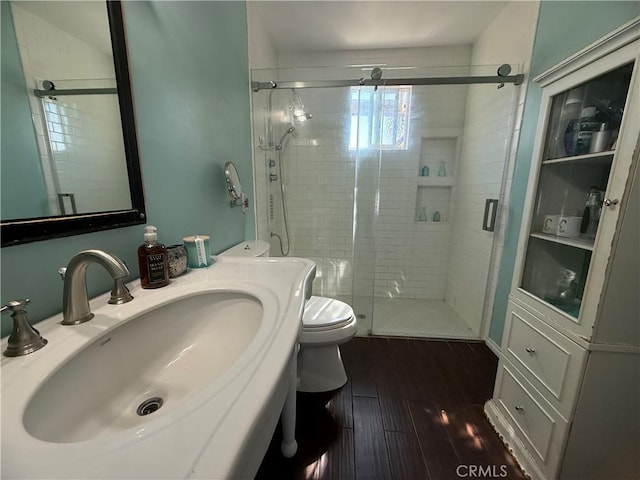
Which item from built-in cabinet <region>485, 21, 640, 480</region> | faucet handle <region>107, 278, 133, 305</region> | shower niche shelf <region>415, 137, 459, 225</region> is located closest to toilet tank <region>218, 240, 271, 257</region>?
faucet handle <region>107, 278, 133, 305</region>

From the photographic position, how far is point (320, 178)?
255cm

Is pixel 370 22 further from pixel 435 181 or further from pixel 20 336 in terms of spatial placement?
pixel 20 336

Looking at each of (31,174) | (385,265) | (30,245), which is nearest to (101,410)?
(30,245)

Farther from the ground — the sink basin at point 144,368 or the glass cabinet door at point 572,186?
the glass cabinet door at point 572,186

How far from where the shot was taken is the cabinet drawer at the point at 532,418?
0.94 metres

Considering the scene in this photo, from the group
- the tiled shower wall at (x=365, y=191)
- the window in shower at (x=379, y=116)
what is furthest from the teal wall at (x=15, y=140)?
the window in shower at (x=379, y=116)

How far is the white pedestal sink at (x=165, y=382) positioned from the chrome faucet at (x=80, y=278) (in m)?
0.03

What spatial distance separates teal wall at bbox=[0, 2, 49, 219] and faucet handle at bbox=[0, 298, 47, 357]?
0.66 feet

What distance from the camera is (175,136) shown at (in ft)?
3.26

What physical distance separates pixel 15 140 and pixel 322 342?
49.2 inches

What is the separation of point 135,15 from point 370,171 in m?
1.82

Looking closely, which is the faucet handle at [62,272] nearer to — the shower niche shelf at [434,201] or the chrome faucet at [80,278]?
the chrome faucet at [80,278]

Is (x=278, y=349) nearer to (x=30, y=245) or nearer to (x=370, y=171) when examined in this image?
(x=30, y=245)

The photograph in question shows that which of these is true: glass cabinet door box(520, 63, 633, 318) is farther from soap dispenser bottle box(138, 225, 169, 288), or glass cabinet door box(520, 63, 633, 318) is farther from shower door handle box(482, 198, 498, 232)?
soap dispenser bottle box(138, 225, 169, 288)
